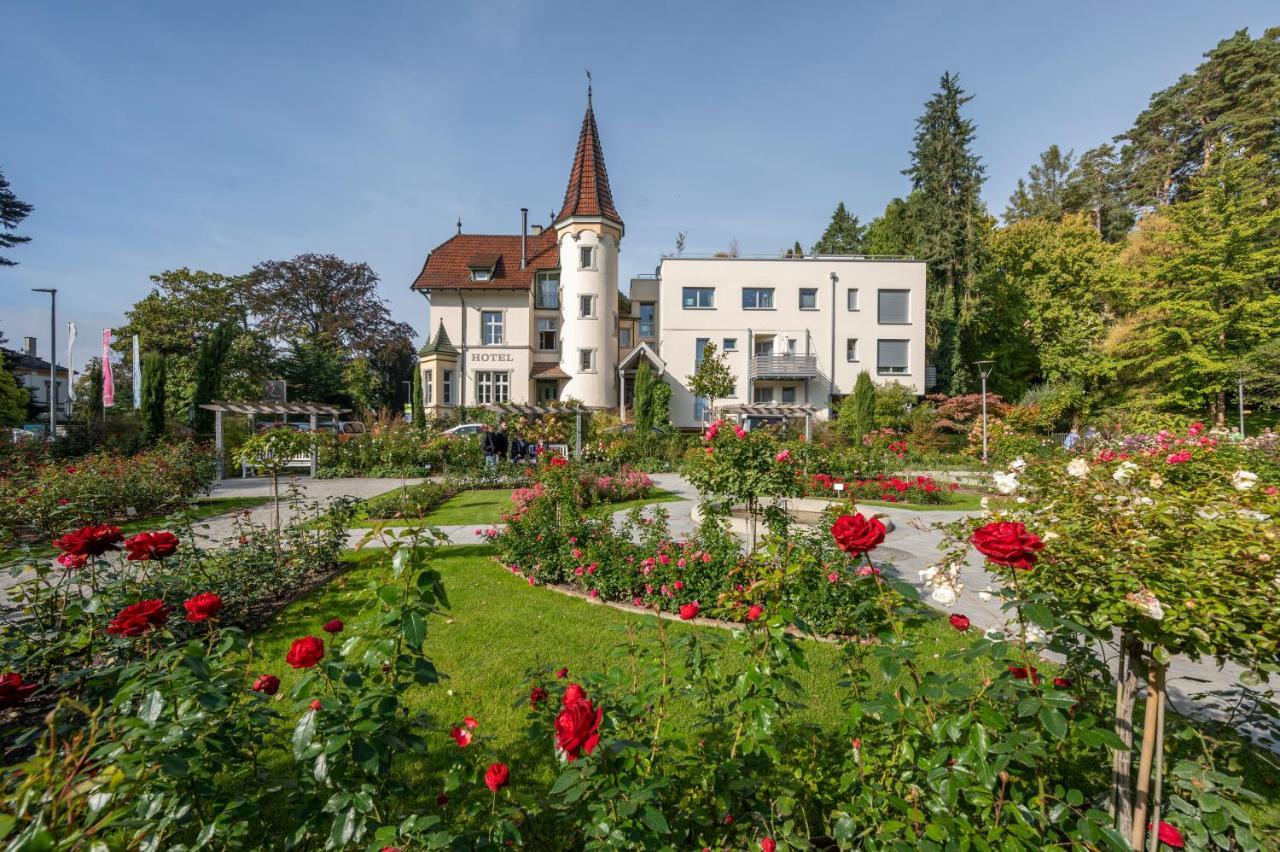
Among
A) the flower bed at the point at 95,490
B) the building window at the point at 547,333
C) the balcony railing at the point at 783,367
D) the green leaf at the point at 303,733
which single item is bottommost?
the flower bed at the point at 95,490

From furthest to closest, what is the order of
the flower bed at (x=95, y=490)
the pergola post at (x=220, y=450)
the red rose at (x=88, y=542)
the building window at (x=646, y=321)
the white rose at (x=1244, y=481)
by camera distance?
the building window at (x=646, y=321) → the pergola post at (x=220, y=450) → the flower bed at (x=95, y=490) → the red rose at (x=88, y=542) → the white rose at (x=1244, y=481)

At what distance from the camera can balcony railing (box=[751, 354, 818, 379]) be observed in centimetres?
2888

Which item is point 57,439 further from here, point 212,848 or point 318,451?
point 212,848

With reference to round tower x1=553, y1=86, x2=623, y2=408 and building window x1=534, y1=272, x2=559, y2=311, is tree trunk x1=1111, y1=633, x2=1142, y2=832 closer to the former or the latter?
round tower x1=553, y1=86, x2=623, y2=408

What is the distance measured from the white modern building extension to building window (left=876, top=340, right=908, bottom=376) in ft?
0.19

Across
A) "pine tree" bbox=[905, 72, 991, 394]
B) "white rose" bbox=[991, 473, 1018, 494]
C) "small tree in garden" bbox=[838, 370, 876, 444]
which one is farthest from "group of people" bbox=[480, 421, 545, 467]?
"pine tree" bbox=[905, 72, 991, 394]

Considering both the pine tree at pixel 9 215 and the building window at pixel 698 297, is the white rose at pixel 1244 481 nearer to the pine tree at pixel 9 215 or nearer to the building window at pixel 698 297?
the building window at pixel 698 297

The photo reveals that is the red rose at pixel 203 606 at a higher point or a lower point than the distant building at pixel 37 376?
lower

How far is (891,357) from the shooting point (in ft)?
98.4

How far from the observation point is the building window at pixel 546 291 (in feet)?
108

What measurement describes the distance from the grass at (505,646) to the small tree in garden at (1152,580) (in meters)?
0.70

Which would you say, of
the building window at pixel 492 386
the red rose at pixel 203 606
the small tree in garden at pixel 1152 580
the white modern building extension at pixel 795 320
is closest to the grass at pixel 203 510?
the red rose at pixel 203 606

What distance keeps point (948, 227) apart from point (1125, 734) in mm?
34250

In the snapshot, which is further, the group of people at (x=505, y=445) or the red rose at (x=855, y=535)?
the group of people at (x=505, y=445)
